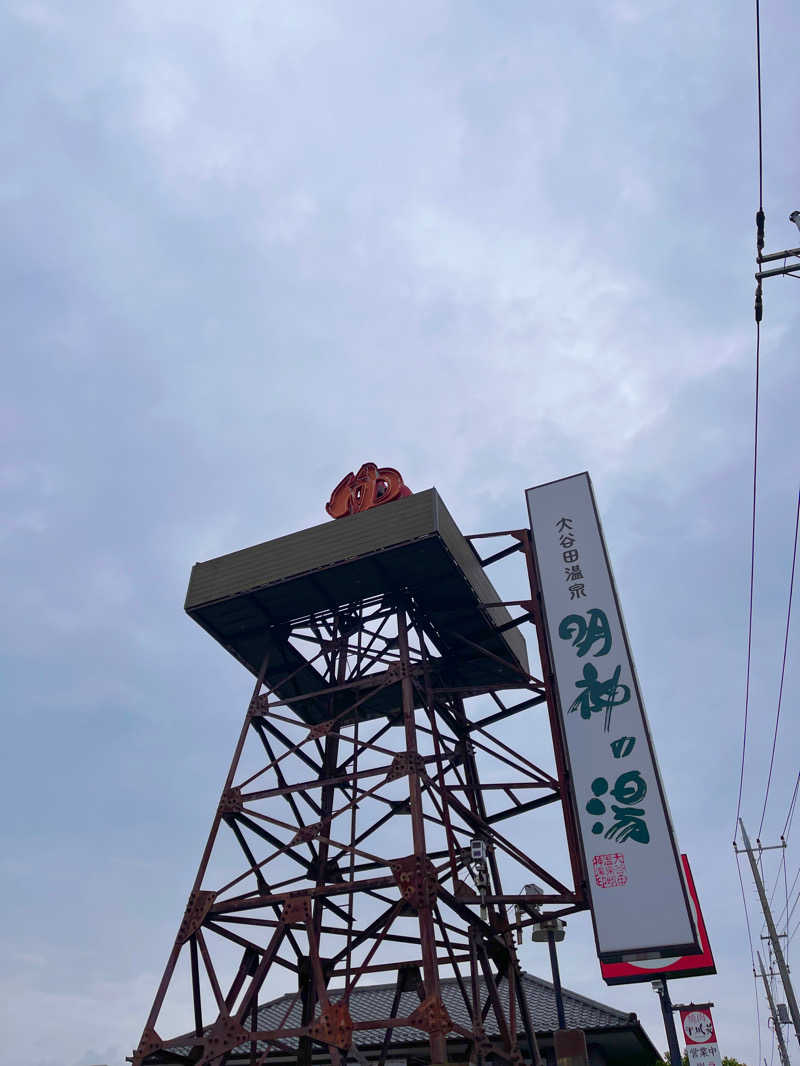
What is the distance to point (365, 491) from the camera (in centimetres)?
2130

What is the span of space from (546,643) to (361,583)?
4562mm

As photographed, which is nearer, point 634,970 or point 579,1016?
point 634,970

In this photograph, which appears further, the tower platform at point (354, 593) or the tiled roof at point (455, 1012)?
the tiled roof at point (455, 1012)

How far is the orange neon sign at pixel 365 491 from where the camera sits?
2106 cm

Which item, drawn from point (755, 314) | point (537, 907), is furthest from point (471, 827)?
point (755, 314)

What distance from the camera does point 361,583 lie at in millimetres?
19906

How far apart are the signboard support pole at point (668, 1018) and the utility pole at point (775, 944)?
51.1ft

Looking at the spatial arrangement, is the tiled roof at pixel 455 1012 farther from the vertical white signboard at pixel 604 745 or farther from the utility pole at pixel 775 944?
the utility pole at pixel 775 944

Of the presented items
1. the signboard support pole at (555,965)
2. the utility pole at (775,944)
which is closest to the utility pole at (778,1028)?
the utility pole at (775,944)

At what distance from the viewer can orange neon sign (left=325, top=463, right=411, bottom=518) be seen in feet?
69.1

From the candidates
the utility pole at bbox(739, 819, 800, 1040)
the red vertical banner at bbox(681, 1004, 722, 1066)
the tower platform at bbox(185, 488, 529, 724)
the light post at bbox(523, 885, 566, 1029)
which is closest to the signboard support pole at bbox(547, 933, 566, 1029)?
the light post at bbox(523, 885, 566, 1029)

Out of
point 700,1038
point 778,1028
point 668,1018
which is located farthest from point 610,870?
point 778,1028

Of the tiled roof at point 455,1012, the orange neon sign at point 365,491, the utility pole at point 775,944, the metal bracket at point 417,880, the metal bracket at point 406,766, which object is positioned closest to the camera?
the metal bracket at point 417,880

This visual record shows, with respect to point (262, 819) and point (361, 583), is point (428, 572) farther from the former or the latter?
point (262, 819)
